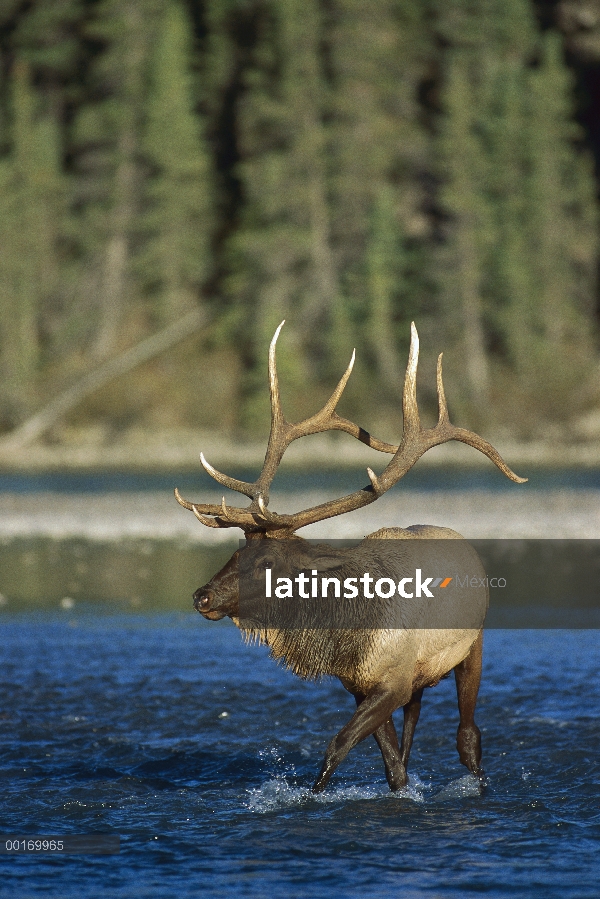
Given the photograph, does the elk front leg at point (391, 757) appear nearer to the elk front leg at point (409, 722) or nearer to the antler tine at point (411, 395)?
the elk front leg at point (409, 722)

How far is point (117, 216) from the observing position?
5994cm

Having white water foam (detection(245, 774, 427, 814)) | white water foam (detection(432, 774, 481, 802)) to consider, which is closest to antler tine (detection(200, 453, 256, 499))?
white water foam (detection(245, 774, 427, 814))

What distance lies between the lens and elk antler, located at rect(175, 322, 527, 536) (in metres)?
6.99

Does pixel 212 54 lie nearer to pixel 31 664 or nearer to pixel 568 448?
pixel 568 448

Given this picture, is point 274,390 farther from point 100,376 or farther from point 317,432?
point 100,376

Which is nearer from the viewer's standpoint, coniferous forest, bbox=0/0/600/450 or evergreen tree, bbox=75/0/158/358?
coniferous forest, bbox=0/0/600/450

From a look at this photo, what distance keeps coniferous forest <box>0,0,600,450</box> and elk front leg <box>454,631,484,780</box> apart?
146 ft

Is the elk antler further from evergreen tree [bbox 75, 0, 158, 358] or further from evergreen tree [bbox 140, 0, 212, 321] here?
evergreen tree [bbox 75, 0, 158, 358]

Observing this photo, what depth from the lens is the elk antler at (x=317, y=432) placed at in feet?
22.9

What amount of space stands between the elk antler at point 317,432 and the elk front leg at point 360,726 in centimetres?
104

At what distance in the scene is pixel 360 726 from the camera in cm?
691

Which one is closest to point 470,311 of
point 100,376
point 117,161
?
point 100,376

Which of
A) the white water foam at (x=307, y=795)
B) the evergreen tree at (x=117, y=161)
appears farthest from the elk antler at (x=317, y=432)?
the evergreen tree at (x=117, y=161)

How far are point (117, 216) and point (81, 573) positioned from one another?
4461 cm
